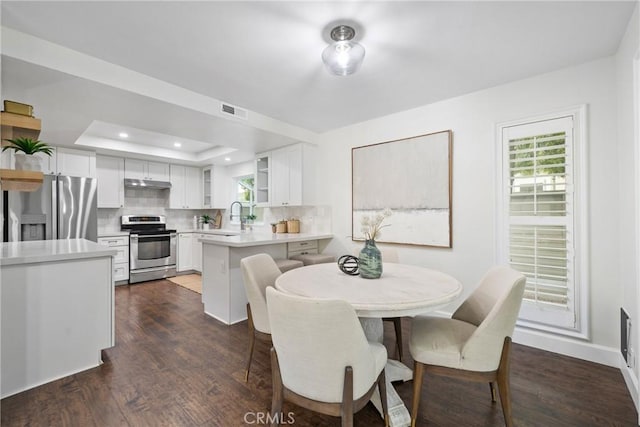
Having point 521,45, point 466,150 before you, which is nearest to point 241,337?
point 466,150

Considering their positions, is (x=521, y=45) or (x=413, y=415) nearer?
(x=413, y=415)

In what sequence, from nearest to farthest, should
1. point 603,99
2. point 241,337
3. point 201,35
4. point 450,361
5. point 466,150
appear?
point 450,361
point 201,35
point 603,99
point 241,337
point 466,150

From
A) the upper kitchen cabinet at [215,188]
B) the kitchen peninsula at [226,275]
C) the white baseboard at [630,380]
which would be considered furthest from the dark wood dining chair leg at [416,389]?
the upper kitchen cabinet at [215,188]

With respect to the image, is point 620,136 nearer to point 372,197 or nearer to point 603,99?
point 603,99

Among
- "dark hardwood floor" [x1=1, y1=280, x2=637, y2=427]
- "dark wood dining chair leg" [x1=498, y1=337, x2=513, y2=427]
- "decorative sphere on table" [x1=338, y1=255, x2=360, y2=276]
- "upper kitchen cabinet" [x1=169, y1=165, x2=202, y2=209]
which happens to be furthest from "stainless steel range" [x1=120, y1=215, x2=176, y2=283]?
"dark wood dining chair leg" [x1=498, y1=337, x2=513, y2=427]

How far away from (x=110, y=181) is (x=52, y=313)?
3.61m

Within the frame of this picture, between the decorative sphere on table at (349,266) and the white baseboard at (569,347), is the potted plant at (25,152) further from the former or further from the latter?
the white baseboard at (569,347)

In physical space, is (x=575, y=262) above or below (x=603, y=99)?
below

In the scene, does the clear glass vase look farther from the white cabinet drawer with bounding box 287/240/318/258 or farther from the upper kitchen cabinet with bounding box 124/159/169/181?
the upper kitchen cabinet with bounding box 124/159/169/181

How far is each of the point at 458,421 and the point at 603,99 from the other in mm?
2646

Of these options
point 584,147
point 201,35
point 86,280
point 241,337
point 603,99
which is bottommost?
point 241,337

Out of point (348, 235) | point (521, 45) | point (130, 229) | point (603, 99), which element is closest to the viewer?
point (521, 45)

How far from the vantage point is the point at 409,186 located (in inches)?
126

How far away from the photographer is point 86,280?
6.98ft
